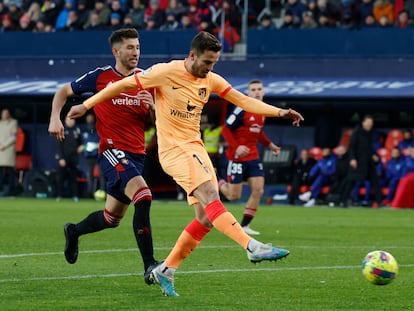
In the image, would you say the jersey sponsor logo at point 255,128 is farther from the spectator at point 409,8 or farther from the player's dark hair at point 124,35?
the spectator at point 409,8

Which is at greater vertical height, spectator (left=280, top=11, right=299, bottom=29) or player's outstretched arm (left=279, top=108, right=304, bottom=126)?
player's outstretched arm (left=279, top=108, right=304, bottom=126)

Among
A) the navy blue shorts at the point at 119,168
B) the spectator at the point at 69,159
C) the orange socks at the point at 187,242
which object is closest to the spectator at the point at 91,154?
the spectator at the point at 69,159

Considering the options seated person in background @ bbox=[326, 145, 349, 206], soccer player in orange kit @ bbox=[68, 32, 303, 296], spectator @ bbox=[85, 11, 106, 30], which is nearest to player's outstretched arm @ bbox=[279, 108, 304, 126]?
soccer player in orange kit @ bbox=[68, 32, 303, 296]

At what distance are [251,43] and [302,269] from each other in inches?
707

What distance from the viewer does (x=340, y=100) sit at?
2853 centimetres

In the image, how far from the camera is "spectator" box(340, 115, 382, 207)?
26.4m

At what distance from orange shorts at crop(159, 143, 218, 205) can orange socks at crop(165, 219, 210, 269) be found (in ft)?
0.73

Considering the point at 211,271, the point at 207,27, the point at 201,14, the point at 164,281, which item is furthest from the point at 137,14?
the point at 164,281

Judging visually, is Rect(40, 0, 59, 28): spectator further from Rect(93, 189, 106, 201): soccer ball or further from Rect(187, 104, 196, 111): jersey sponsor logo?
Rect(187, 104, 196, 111): jersey sponsor logo

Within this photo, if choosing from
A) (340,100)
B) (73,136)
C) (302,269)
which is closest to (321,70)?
(340,100)

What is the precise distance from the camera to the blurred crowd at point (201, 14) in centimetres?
2908

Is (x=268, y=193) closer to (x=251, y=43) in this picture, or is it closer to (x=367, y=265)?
(x=251, y=43)

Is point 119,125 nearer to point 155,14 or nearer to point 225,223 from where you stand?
point 225,223

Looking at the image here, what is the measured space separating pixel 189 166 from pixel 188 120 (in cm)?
47
